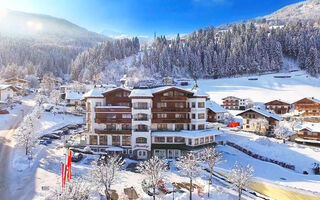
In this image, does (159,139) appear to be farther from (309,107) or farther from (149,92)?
(309,107)

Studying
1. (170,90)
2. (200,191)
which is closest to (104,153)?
(170,90)

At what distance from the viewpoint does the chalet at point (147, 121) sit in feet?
170

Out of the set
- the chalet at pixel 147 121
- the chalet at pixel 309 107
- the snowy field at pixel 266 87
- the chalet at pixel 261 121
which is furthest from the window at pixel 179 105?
the snowy field at pixel 266 87

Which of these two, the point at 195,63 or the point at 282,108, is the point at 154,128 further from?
the point at 195,63

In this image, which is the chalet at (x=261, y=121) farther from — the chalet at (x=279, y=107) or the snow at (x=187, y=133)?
the chalet at (x=279, y=107)

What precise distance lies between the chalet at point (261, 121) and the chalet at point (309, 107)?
31018 mm

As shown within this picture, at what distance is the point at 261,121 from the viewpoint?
71.1m

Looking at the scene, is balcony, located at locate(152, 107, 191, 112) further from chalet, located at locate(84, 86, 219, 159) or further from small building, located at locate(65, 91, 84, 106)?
small building, located at locate(65, 91, 84, 106)

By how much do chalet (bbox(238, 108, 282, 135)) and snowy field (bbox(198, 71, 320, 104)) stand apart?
40257 mm

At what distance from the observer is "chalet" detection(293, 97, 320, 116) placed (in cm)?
9488

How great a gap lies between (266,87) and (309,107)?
1511 inches

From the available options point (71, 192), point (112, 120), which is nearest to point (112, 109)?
point (112, 120)

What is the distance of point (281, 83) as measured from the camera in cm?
13688

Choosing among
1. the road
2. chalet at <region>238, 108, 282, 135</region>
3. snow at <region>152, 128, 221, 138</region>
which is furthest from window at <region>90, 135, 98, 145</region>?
chalet at <region>238, 108, 282, 135</region>
